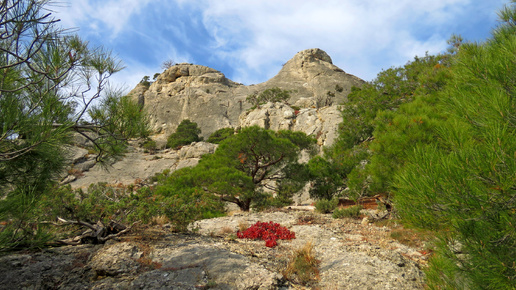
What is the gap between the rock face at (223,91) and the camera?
1636 inches

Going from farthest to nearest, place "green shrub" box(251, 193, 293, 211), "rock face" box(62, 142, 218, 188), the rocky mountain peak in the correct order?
the rocky mountain peak → "rock face" box(62, 142, 218, 188) → "green shrub" box(251, 193, 293, 211)

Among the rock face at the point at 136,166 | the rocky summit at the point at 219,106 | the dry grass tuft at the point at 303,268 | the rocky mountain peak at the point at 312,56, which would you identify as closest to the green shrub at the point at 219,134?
the rocky summit at the point at 219,106

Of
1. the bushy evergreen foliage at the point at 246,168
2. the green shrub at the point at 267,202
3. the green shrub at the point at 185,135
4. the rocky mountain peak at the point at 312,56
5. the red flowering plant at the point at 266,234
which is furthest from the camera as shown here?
the rocky mountain peak at the point at 312,56

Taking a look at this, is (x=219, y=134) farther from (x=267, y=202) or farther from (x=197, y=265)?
(x=197, y=265)

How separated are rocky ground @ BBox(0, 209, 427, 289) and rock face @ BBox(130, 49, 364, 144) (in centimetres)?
2839

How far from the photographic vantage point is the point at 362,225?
295 inches

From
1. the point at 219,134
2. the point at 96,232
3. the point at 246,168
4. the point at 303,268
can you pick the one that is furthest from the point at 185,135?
the point at 303,268

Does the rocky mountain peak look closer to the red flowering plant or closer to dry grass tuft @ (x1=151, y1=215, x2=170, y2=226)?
the red flowering plant

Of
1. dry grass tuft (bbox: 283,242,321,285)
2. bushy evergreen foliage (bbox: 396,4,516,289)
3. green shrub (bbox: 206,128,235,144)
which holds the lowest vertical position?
dry grass tuft (bbox: 283,242,321,285)

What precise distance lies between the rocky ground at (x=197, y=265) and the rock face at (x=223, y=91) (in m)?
28.4

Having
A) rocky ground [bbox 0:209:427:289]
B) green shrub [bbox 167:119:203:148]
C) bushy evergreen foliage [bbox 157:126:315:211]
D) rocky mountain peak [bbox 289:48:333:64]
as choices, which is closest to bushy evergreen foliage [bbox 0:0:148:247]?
rocky ground [bbox 0:209:427:289]

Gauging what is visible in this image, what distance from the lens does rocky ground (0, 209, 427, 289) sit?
365 cm

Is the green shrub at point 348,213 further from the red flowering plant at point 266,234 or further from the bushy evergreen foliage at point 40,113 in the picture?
the bushy evergreen foliage at point 40,113

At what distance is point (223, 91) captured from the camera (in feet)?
155
